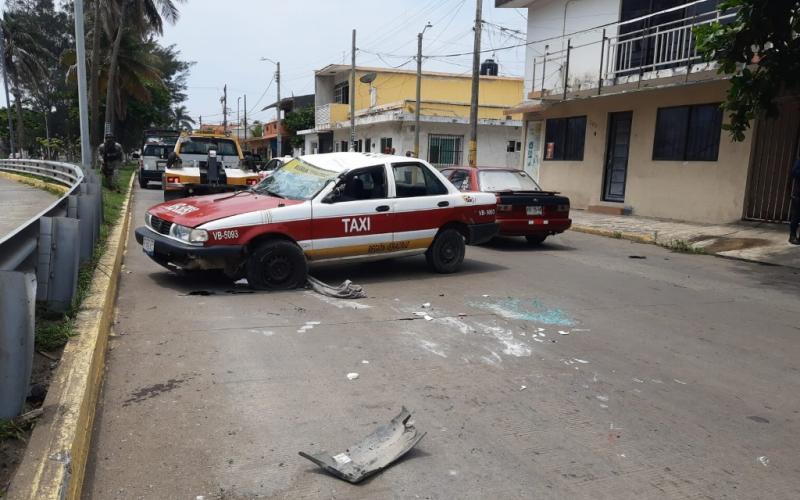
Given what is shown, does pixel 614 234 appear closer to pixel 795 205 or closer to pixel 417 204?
pixel 795 205

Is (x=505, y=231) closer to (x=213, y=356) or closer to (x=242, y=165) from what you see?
(x=213, y=356)

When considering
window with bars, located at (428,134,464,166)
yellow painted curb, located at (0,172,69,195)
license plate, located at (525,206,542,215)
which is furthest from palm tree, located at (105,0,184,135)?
license plate, located at (525,206,542,215)

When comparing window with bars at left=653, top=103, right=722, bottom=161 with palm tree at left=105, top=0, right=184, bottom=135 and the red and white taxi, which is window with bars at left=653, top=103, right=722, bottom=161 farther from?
palm tree at left=105, top=0, right=184, bottom=135

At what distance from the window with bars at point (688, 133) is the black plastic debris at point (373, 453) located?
14446 mm

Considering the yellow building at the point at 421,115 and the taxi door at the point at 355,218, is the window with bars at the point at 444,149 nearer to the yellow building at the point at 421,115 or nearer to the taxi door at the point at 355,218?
the yellow building at the point at 421,115

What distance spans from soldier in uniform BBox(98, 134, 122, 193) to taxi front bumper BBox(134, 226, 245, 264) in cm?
1251

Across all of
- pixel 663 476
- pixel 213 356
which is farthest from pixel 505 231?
pixel 663 476

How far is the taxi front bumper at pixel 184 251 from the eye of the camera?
22.6 feet

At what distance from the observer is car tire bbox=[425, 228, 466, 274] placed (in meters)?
8.84

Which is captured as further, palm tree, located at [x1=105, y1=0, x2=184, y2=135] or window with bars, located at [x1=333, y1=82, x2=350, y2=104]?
window with bars, located at [x1=333, y1=82, x2=350, y2=104]

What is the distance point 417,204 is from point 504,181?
12.6 feet

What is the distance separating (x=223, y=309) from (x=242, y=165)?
38.9 ft

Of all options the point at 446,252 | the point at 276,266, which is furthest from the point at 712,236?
the point at 276,266

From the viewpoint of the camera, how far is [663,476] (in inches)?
135
